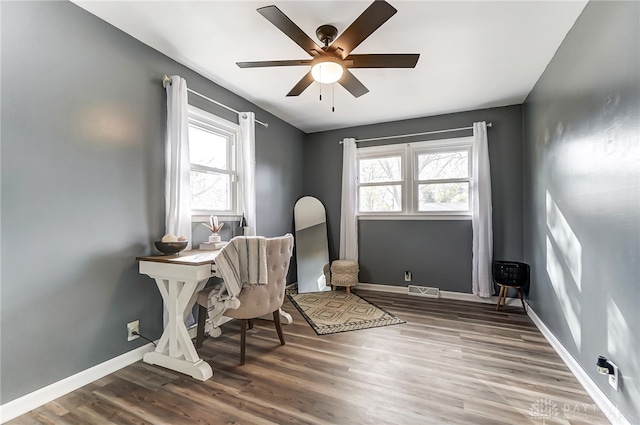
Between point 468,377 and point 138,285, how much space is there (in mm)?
2578

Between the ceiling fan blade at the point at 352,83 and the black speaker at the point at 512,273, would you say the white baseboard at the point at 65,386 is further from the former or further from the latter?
the black speaker at the point at 512,273

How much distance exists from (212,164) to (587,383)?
3.56m

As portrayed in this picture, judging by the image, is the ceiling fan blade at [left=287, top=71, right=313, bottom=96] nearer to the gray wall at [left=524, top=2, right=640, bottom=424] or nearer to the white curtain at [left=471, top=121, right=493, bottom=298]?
the gray wall at [left=524, top=2, right=640, bottom=424]

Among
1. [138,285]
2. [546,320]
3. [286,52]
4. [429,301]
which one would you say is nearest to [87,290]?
[138,285]

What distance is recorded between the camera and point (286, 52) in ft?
7.79

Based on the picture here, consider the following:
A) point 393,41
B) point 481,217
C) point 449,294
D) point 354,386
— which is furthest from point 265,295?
point 481,217

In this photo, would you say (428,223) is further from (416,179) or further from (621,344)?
(621,344)

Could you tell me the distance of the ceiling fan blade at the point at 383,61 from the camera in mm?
1781

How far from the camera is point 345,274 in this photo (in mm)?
3902

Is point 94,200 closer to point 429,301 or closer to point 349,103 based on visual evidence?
point 349,103

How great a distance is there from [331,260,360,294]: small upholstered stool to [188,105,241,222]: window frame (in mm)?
1633

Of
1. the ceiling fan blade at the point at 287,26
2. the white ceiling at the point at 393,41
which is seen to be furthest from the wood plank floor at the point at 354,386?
the white ceiling at the point at 393,41

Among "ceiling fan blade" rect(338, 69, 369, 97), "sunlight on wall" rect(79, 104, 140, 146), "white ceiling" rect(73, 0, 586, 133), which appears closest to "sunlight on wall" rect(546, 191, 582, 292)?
"white ceiling" rect(73, 0, 586, 133)

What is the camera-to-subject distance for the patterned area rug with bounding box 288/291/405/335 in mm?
2779
